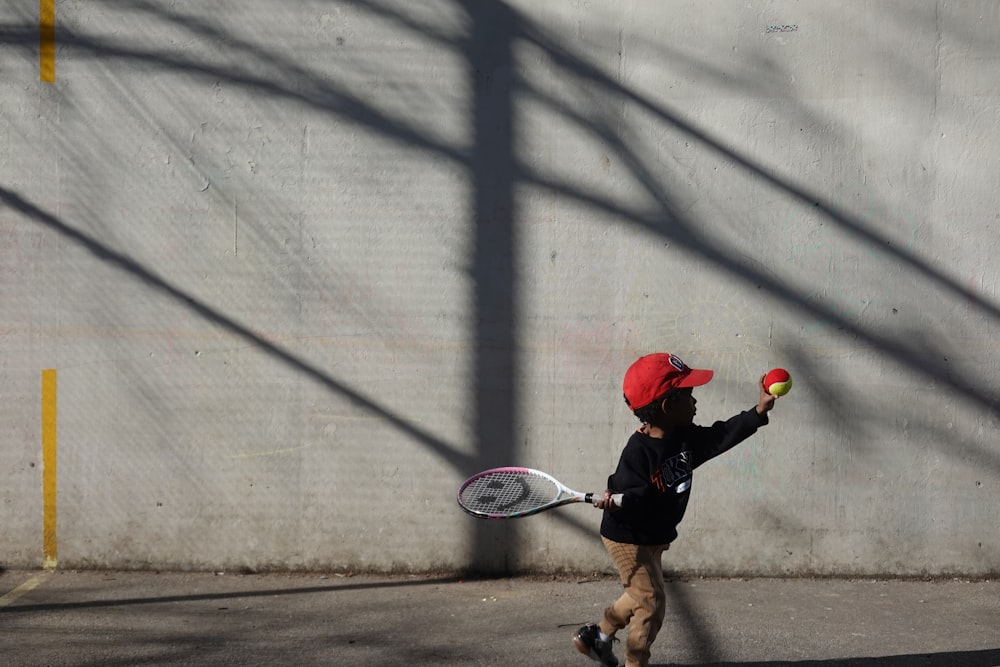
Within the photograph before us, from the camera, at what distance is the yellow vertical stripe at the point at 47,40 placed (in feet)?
21.1

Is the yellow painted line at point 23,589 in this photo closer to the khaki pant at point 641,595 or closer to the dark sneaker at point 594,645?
the dark sneaker at point 594,645

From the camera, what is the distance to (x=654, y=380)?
438 cm

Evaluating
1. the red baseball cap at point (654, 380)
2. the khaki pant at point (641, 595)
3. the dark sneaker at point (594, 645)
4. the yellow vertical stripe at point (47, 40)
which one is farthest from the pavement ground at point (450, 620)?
the yellow vertical stripe at point (47, 40)

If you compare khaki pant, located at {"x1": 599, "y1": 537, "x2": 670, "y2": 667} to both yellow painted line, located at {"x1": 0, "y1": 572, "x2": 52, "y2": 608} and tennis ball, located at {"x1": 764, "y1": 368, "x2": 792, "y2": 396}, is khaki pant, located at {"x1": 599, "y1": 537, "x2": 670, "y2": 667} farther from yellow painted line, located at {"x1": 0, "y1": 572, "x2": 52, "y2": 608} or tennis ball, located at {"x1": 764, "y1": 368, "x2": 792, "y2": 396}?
yellow painted line, located at {"x1": 0, "y1": 572, "x2": 52, "y2": 608}

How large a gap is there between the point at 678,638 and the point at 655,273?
212 cm

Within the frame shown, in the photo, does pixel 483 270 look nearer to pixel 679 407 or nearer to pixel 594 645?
pixel 679 407

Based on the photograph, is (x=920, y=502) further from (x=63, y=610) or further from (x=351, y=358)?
(x=63, y=610)

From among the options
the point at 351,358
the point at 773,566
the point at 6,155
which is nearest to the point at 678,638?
the point at 773,566

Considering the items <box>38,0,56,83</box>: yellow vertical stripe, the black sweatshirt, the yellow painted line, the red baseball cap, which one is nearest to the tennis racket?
the black sweatshirt

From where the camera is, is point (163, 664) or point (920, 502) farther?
point (920, 502)

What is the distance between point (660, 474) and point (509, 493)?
0.70 metres

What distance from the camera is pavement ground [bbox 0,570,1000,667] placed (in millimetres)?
5117

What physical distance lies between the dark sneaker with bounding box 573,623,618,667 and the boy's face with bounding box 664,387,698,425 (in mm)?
1016

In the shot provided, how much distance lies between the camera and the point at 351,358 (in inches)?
254
